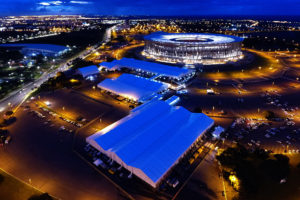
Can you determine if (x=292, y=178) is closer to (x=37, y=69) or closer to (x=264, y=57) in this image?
(x=264, y=57)

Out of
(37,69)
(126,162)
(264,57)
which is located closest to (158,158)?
(126,162)

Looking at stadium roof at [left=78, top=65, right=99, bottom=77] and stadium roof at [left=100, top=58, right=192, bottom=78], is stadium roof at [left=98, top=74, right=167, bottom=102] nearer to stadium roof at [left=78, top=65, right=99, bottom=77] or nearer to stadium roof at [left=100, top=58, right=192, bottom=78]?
stadium roof at [left=100, top=58, right=192, bottom=78]

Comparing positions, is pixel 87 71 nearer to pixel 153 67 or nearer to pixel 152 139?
pixel 153 67

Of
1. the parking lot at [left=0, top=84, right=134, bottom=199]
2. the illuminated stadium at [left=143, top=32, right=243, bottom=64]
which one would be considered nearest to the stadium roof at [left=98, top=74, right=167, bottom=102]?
the parking lot at [left=0, top=84, right=134, bottom=199]

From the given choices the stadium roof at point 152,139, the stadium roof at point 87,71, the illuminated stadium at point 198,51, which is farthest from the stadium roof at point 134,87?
the illuminated stadium at point 198,51

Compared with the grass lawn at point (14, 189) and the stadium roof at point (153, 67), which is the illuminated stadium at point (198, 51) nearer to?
the stadium roof at point (153, 67)

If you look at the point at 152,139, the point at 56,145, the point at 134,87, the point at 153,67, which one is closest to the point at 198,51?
the point at 153,67
